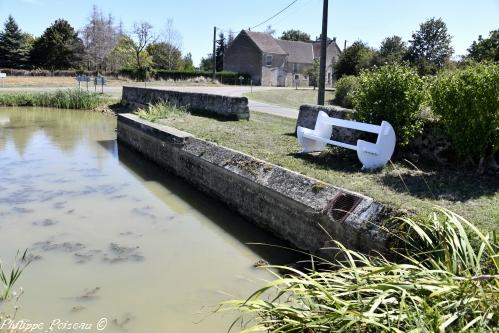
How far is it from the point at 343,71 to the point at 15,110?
2336cm

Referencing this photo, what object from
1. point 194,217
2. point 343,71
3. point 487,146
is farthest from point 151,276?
point 343,71

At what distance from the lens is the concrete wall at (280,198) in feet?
16.1

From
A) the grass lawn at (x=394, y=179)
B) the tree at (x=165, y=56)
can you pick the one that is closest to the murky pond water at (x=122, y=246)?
the grass lawn at (x=394, y=179)

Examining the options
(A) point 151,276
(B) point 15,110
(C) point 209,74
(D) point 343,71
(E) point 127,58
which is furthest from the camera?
(E) point 127,58

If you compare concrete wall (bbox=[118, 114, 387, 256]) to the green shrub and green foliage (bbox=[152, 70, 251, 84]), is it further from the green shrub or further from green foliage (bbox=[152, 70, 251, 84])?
green foliage (bbox=[152, 70, 251, 84])

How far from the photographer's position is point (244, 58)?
197 ft

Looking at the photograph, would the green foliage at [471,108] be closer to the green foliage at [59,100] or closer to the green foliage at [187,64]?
the green foliage at [59,100]

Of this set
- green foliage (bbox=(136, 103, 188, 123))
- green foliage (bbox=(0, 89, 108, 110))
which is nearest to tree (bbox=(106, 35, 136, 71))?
green foliage (bbox=(0, 89, 108, 110))

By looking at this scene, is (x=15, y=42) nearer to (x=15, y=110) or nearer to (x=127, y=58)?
(x=127, y=58)

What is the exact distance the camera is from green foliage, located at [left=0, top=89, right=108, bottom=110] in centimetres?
2375

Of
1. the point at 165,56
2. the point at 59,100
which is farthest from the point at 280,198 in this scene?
the point at 165,56

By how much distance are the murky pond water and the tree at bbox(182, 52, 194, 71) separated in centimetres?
5980

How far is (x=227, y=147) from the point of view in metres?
8.59

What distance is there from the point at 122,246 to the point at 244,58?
56.1 metres
